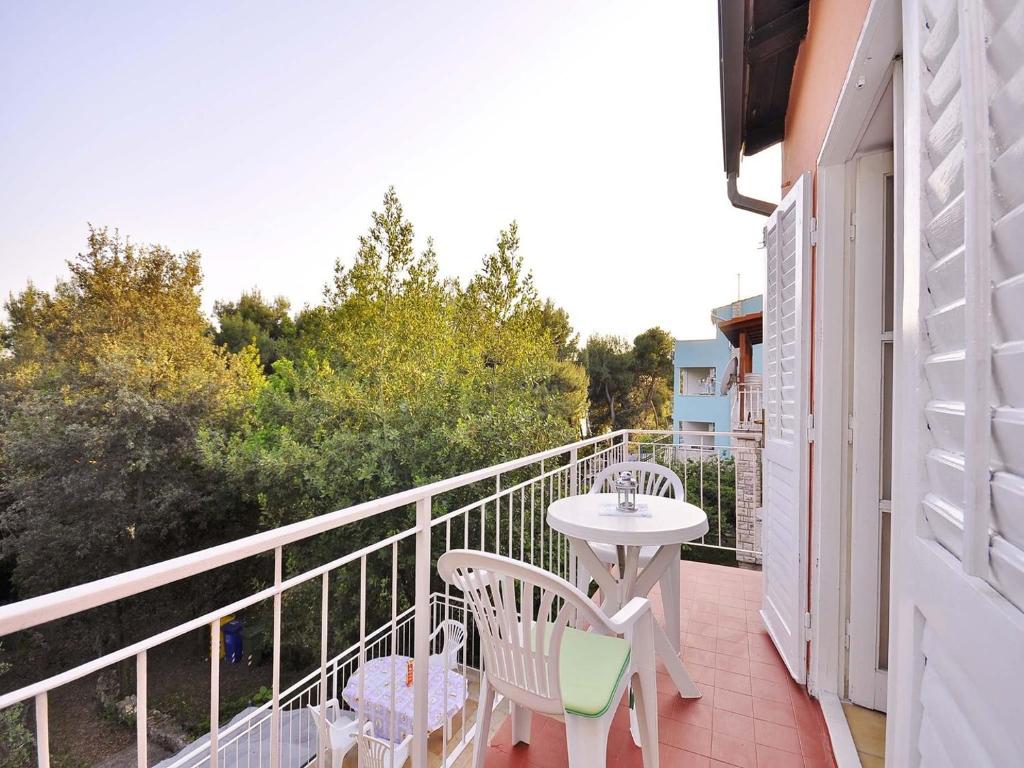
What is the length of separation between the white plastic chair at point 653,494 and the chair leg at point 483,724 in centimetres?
106

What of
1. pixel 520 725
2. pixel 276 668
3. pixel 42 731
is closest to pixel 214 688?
pixel 276 668

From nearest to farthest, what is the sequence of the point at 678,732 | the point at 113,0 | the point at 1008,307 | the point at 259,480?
the point at 1008,307, the point at 678,732, the point at 259,480, the point at 113,0

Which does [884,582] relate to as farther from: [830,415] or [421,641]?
[421,641]

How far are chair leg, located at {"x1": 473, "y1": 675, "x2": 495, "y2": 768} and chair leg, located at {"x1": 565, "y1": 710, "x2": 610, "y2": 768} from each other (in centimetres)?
33

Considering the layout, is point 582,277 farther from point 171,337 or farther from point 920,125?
point 920,125

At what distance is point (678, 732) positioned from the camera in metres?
2.09

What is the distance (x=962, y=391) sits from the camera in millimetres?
693

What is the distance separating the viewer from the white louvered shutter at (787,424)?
2.29 metres

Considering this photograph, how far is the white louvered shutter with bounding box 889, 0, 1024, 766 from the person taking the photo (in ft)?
1.87

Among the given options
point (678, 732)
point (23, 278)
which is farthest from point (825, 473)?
point (23, 278)

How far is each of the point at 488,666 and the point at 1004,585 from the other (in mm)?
1368

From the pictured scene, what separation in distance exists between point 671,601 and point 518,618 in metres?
1.34

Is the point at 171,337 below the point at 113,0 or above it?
below

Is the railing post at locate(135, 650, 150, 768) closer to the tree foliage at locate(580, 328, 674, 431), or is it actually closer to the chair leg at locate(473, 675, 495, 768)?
the chair leg at locate(473, 675, 495, 768)
